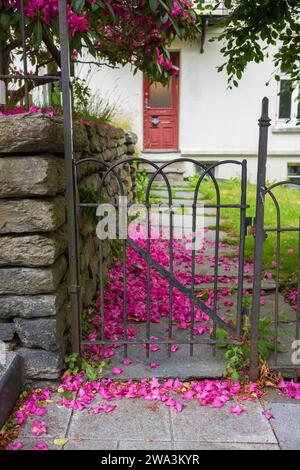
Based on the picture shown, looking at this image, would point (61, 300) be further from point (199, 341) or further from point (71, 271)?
point (199, 341)

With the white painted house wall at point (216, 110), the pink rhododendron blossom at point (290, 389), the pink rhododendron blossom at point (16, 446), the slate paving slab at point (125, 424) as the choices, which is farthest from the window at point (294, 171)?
the pink rhododendron blossom at point (16, 446)

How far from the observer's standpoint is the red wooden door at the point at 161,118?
35.5 feet

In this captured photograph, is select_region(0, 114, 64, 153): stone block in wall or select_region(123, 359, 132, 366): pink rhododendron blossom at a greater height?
select_region(0, 114, 64, 153): stone block in wall

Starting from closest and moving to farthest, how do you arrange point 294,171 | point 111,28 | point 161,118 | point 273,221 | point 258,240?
point 258,240 < point 111,28 < point 273,221 < point 161,118 < point 294,171

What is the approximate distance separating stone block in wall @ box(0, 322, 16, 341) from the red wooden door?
8.81 metres

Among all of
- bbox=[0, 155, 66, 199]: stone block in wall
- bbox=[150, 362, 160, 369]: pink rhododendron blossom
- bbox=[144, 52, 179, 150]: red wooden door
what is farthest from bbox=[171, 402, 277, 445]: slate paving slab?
bbox=[144, 52, 179, 150]: red wooden door

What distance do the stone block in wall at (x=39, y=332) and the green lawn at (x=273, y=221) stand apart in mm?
2293

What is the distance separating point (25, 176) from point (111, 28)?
1.70 meters

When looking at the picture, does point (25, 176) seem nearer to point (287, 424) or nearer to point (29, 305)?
point (29, 305)

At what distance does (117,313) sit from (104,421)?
42.2 inches

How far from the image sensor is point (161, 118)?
35.8 feet

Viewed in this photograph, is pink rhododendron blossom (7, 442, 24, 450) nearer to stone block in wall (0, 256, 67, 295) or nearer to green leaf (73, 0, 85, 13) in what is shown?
stone block in wall (0, 256, 67, 295)

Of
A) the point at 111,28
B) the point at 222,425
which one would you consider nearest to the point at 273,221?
the point at 111,28

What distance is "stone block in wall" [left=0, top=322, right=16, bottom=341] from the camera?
7.72 ft
